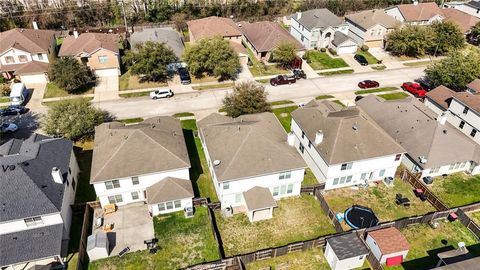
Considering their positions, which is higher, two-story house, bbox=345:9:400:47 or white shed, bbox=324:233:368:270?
two-story house, bbox=345:9:400:47

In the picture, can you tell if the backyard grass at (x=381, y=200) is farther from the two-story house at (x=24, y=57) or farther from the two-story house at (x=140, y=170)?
the two-story house at (x=24, y=57)

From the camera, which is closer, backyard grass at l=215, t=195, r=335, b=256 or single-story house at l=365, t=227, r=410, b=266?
single-story house at l=365, t=227, r=410, b=266

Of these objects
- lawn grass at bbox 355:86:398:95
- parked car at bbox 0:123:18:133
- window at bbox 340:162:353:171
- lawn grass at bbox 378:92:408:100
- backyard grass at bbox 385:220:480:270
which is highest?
window at bbox 340:162:353:171

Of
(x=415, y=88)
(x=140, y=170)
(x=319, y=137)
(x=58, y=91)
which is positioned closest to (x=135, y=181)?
(x=140, y=170)

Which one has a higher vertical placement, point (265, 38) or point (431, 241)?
point (265, 38)

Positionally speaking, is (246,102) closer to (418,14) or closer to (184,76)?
(184,76)

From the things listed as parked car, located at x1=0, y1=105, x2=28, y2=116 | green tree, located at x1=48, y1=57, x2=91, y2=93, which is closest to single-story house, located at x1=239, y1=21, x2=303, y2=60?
green tree, located at x1=48, y1=57, x2=91, y2=93

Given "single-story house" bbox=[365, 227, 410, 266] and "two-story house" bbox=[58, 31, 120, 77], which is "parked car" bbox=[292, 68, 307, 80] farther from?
"single-story house" bbox=[365, 227, 410, 266]
